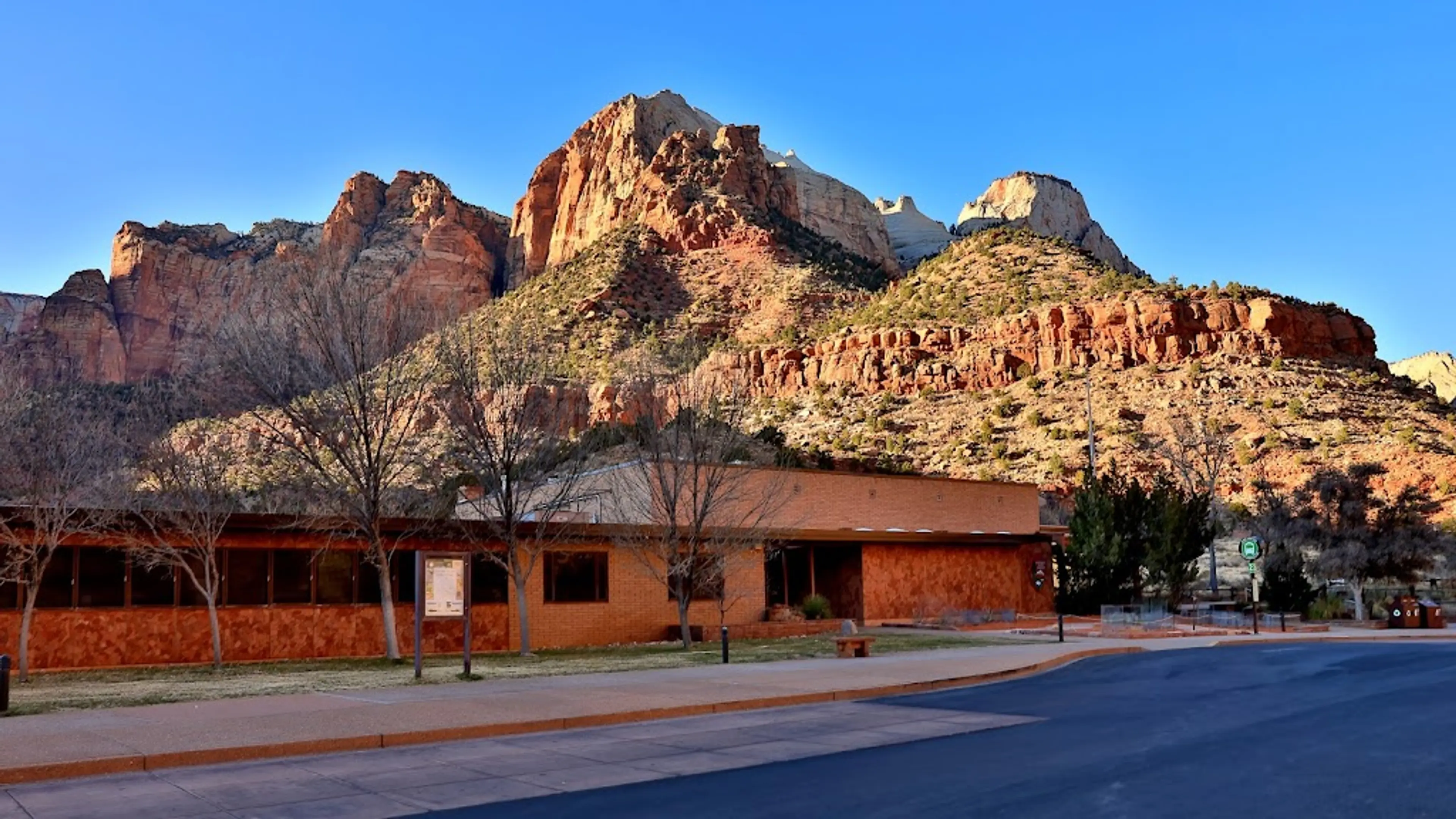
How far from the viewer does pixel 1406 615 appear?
3500 cm

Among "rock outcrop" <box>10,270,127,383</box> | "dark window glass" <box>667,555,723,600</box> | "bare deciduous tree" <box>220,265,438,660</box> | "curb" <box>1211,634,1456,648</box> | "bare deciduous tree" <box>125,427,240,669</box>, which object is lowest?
"curb" <box>1211,634,1456,648</box>

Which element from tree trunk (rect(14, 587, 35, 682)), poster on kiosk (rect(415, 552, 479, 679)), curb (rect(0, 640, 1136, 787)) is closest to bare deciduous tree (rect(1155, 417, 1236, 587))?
curb (rect(0, 640, 1136, 787))

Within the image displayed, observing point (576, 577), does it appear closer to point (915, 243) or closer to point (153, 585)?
point (153, 585)

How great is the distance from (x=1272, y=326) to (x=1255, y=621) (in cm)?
4759

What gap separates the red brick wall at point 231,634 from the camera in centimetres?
2275

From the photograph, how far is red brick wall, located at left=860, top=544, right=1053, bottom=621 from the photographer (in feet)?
123

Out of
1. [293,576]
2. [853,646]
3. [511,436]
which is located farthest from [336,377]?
[853,646]

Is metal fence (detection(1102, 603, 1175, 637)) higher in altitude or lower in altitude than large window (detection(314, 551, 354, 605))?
lower

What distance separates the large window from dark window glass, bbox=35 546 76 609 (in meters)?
4.81

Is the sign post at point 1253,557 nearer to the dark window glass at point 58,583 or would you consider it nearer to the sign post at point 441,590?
the sign post at point 441,590

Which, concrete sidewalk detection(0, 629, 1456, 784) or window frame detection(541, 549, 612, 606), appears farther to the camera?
window frame detection(541, 549, 612, 606)

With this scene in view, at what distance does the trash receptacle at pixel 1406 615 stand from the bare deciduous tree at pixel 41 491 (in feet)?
114

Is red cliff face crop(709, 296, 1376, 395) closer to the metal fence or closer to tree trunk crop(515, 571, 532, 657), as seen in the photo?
the metal fence

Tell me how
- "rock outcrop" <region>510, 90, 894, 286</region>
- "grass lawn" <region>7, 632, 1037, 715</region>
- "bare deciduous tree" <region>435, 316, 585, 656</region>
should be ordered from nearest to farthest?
"grass lawn" <region>7, 632, 1037, 715</region> < "bare deciduous tree" <region>435, 316, 585, 656</region> < "rock outcrop" <region>510, 90, 894, 286</region>
